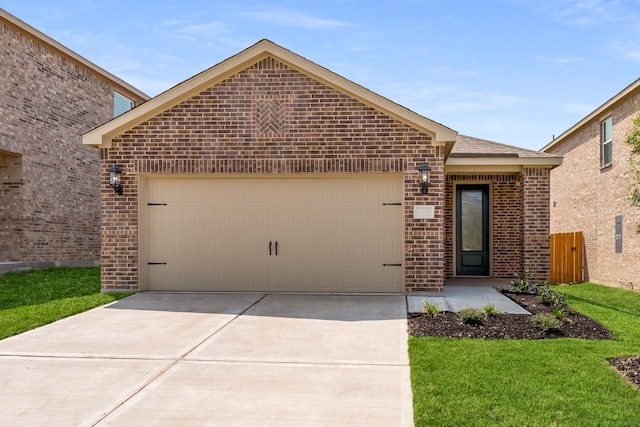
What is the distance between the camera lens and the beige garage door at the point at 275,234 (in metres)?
11.7

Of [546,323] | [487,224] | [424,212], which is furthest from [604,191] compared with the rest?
[546,323]

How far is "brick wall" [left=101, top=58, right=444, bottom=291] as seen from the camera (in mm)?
11500

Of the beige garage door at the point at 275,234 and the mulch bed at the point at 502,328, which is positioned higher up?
the beige garage door at the point at 275,234

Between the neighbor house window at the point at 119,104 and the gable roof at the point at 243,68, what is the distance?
10944 millimetres

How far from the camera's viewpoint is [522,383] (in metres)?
5.67

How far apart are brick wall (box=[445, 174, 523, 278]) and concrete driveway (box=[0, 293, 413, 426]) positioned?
6112 millimetres

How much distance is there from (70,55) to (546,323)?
17187 millimetres

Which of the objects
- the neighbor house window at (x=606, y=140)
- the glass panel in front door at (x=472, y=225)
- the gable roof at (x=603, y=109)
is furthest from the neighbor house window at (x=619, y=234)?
the glass panel in front door at (x=472, y=225)

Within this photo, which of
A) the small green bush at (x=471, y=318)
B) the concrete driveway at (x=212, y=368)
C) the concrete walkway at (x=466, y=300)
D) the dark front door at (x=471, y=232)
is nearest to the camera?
the concrete driveway at (x=212, y=368)

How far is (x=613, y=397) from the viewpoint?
17.4 ft

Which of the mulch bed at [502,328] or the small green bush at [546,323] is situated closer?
the mulch bed at [502,328]

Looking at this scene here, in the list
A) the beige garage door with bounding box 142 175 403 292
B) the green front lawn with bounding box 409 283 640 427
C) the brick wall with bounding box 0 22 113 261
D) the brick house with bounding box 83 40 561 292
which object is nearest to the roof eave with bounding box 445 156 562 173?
the brick house with bounding box 83 40 561 292

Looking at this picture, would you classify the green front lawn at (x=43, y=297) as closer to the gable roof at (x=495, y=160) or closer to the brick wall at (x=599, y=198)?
the gable roof at (x=495, y=160)

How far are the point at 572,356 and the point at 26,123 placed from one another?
1636 cm
